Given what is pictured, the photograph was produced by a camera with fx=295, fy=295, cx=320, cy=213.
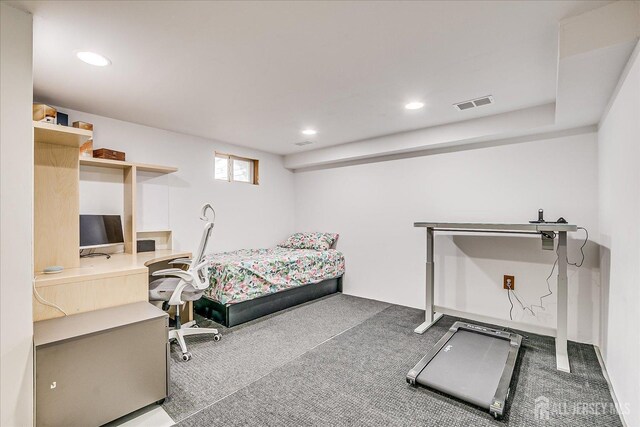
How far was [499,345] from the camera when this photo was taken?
2.65m

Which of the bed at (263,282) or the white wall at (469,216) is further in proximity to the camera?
the bed at (263,282)

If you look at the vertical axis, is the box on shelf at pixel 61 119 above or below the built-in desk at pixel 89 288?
above

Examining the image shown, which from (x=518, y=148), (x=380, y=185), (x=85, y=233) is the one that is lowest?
(x=85, y=233)

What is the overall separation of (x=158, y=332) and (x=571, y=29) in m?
3.01

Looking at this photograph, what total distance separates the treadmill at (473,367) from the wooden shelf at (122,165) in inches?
130

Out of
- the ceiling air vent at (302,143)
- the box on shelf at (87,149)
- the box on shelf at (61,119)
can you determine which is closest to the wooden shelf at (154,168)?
the box on shelf at (87,149)

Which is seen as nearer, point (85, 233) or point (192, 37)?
point (192, 37)

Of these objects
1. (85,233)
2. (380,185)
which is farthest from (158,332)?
(380,185)

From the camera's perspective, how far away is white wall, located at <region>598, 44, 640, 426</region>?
1577mm

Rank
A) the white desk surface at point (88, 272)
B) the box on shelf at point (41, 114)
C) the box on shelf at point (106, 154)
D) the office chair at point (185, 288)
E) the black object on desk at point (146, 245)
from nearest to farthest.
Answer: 1. the white desk surface at point (88, 272)
2. the box on shelf at point (41, 114)
3. the office chair at point (185, 288)
4. the box on shelf at point (106, 154)
5. the black object on desk at point (146, 245)

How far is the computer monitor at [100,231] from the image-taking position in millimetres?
2891

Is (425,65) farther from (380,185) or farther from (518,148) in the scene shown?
(380,185)

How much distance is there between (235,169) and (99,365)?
11.2 feet

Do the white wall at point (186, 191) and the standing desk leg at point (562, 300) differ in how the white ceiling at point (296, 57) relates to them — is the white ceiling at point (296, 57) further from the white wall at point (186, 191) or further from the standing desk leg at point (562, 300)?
the standing desk leg at point (562, 300)
